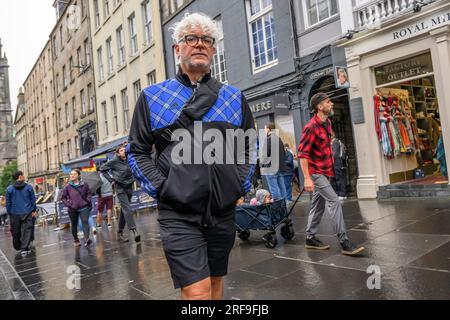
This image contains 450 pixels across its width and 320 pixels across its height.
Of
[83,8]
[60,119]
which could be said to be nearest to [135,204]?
[83,8]

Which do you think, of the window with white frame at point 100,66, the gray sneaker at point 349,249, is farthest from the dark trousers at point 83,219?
the window with white frame at point 100,66

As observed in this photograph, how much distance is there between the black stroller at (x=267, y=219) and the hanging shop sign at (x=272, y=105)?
264 inches

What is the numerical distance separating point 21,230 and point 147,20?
49.3 feet

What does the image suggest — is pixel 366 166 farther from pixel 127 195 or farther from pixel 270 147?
pixel 127 195

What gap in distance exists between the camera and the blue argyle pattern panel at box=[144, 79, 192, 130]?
7.22 feet

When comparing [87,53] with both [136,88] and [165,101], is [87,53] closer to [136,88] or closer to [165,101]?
[136,88]

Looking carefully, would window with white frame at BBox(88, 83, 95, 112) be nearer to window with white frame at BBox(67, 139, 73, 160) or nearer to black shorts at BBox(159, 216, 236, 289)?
Result: window with white frame at BBox(67, 139, 73, 160)

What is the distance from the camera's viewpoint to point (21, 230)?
8.89 metres

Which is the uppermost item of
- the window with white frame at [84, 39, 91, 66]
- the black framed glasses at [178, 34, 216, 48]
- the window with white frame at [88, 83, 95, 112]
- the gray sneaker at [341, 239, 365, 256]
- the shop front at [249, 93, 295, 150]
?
the window with white frame at [84, 39, 91, 66]

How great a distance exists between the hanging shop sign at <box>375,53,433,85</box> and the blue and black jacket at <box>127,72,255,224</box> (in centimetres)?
883

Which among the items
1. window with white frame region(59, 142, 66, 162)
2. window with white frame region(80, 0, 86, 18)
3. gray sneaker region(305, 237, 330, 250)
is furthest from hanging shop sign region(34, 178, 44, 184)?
gray sneaker region(305, 237, 330, 250)

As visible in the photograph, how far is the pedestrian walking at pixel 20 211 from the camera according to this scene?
8.82 metres

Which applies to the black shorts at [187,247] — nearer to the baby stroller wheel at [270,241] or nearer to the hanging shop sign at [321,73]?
the baby stroller wheel at [270,241]
